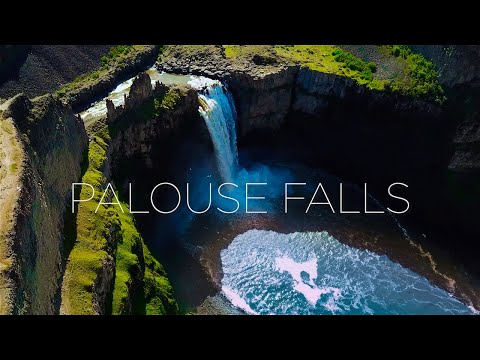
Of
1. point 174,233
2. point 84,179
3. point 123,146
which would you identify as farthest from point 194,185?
point 84,179

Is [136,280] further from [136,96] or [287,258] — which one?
[136,96]

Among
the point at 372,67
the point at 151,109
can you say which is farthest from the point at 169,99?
the point at 372,67

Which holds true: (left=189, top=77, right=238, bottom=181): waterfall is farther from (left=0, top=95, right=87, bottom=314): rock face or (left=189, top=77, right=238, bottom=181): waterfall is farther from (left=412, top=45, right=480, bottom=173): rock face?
(left=412, top=45, right=480, bottom=173): rock face

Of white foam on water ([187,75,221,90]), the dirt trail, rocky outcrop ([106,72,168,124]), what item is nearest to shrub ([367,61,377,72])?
white foam on water ([187,75,221,90])

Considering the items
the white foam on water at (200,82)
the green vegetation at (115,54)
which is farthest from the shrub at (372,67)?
the green vegetation at (115,54)

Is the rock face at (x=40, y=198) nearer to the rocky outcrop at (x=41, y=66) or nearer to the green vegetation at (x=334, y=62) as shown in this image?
the rocky outcrop at (x=41, y=66)

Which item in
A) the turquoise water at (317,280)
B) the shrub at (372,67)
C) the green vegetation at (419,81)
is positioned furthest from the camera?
the shrub at (372,67)
